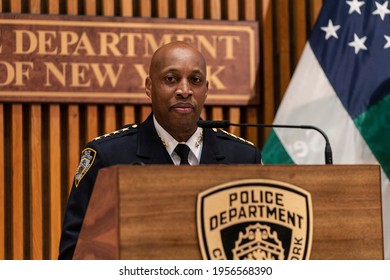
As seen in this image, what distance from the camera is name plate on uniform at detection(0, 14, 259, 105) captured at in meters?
3.94

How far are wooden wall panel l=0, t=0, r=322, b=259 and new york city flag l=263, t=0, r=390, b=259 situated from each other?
200 mm

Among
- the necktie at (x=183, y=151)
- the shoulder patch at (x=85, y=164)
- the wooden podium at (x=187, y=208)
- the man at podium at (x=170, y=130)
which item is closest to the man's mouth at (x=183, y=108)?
the man at podium at (x=170, y=130)

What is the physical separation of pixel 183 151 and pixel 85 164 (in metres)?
0.30

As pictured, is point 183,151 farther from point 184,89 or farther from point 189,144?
point 184,89

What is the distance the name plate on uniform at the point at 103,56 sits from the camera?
3.94 meters

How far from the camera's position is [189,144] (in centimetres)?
255

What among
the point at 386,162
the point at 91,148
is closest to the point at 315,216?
the point at 91,148

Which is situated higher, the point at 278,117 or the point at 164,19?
the point at 164,19

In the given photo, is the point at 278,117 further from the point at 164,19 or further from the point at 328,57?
the point at 164,19

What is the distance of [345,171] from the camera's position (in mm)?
1835

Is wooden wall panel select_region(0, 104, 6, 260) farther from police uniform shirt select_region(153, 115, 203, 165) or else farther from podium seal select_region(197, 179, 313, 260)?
podium seal select_region(197, 179, 313, 260)

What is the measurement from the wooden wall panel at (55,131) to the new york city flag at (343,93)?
0.20m
